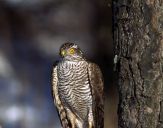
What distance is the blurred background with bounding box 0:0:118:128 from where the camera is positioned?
32.7 ft

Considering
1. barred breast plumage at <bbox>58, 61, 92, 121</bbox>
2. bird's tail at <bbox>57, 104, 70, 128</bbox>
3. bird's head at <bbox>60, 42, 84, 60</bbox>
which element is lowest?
bird's tail at <bbox>57, 104, 70, 128</bbox>

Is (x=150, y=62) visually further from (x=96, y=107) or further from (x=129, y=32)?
(x=96, y=107)

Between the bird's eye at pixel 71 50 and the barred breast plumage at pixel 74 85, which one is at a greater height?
the bird's eye at pixel 71 50

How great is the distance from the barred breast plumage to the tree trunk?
1.24 meters

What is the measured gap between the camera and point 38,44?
1102 centimetres

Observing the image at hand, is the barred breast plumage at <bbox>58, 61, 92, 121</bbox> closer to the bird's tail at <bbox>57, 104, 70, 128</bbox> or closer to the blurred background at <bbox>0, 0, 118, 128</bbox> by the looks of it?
the bird's tail at <bbox>57, 104, 70, 128</bbox>

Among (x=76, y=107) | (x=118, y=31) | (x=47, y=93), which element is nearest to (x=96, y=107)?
(x=76, y=107)

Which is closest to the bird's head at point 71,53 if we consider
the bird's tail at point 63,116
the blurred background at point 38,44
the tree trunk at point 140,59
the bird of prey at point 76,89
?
the bird of prey at point 76,89

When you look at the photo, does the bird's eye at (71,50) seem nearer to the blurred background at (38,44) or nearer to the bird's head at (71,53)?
the bird's head at (71,53)

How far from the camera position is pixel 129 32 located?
3.38m

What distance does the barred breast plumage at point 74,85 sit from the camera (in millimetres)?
4711

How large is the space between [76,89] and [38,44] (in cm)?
625

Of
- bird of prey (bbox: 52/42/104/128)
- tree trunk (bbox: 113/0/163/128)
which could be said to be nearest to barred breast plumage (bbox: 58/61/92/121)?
bird of prey (bbox: 52/42/104/128)

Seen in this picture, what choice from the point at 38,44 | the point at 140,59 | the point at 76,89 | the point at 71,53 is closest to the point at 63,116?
the point at 76,89
